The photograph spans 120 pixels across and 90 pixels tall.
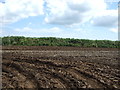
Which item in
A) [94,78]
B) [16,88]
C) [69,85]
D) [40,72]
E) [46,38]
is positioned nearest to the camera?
[16,88]

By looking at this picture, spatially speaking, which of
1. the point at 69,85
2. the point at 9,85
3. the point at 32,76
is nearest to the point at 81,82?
the point at 69,85

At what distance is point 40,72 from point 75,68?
5.86 feet

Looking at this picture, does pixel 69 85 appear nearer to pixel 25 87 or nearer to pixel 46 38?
pixel 25 87

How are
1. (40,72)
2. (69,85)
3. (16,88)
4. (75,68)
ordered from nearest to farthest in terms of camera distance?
(16,88) < (69,85) < (40,72) < (75,68)

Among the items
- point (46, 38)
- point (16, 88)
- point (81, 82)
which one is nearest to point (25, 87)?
point (16, 88)

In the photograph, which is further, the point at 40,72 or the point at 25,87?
the point at 40,72

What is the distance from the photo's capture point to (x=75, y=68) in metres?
8.90

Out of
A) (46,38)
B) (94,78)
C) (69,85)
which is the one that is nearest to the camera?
(69,85)

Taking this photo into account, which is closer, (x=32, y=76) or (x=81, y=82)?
(x=81, y=82)

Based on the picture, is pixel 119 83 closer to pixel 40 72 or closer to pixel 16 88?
pixel 40 72

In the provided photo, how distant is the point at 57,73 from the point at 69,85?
1493mm

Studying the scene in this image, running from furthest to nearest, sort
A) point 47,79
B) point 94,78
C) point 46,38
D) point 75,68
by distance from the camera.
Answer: point 46,38 → point 75,68 → point 94,78 → point 47,79

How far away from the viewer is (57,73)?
781cm

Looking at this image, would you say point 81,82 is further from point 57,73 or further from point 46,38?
point 46,38
